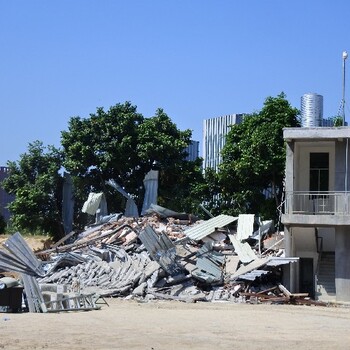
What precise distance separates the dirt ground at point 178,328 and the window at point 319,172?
7.75 metres

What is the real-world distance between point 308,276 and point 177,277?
6.05 m

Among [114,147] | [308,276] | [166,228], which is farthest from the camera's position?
[114,147]

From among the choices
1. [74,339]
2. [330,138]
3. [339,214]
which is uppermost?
[330,138]

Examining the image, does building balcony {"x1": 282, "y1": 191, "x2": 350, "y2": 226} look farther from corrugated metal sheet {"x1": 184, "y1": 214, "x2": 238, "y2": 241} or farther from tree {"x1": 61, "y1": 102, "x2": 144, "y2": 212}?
tree {"x1": 61, "y1": 102, "x2": 144, "y2": 212}

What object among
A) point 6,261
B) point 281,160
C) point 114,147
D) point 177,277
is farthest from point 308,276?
point 114,147

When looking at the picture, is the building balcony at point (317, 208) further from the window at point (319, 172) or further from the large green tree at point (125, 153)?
the large green tree at point (125, 153)

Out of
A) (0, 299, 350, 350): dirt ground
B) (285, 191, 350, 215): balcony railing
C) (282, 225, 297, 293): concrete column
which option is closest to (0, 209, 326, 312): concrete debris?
(282, 225, 297, 293): concrete column

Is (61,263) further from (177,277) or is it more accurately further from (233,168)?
(233,168)

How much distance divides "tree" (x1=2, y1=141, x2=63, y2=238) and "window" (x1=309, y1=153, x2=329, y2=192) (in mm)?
19856

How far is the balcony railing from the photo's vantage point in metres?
30.7

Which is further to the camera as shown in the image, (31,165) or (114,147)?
(31,165)

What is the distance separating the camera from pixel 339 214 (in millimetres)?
30344

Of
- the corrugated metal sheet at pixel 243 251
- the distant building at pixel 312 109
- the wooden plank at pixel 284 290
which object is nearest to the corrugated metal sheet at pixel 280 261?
the wooden plank at pixel 284 290

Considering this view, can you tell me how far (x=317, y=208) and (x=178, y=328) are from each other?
13800 mm
